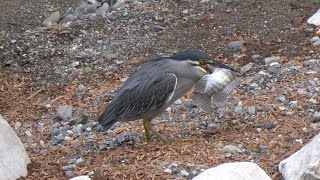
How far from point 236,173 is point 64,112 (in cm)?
292

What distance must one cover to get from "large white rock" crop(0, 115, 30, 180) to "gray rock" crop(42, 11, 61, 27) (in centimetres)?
373

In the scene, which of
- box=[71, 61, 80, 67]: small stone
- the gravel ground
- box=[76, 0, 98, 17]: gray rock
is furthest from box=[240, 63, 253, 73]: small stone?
box=[76, 0, 98, 17]: gray rock

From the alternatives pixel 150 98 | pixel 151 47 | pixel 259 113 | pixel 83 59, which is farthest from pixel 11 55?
pixel 259 113

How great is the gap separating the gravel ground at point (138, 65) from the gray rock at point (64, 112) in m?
0.02

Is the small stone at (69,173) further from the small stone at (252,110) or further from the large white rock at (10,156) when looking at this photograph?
the small stone at (252,110)

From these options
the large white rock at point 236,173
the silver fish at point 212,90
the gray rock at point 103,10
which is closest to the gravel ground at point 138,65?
the silver fish at point 212,90

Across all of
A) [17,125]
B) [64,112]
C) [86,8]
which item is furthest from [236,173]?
[86,8]

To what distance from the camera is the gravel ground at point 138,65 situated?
5.45 metres

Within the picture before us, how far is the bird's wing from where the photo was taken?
595 centimetres

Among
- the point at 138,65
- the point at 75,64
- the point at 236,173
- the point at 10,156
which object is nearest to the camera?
the point at 236,173

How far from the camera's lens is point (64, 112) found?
685 cm

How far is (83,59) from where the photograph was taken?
7.97m

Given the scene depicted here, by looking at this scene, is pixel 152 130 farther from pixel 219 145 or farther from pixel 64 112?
pixel 64 112

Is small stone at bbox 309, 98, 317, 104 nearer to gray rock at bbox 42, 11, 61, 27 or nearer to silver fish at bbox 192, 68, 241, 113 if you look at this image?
silver fish at bbox 192, 68, 241, 113
